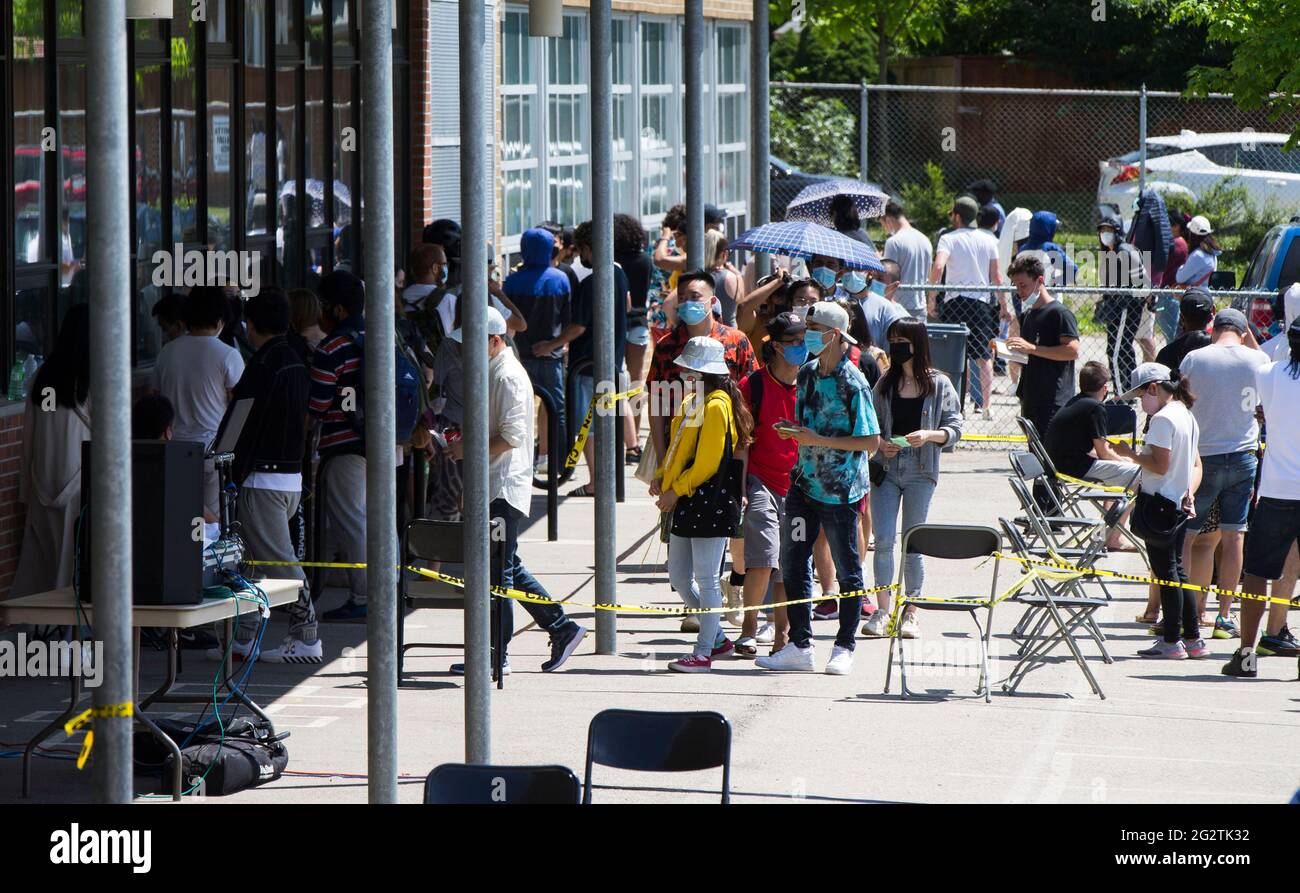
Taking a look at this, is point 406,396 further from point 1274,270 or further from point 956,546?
point 1274,270

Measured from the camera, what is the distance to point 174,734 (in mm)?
7910

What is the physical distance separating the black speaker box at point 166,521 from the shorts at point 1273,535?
5.55m

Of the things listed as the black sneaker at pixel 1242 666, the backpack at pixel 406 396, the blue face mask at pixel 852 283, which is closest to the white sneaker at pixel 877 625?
the black sneaker at pixel 1242 666

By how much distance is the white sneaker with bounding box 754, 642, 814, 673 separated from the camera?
10031 millimetres

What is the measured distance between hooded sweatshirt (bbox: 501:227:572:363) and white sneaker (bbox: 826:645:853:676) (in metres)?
4.66

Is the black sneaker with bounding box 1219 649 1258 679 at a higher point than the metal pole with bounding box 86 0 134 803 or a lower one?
lower

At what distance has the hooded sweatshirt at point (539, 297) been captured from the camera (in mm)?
14016

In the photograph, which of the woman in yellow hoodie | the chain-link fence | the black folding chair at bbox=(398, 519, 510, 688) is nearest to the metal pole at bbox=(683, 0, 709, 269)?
the woman in yellow hoodie

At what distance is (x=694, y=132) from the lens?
40.2 ft

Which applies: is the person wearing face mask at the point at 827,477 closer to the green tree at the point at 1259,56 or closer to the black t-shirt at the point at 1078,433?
the black t-shirt at the point at 1078,433

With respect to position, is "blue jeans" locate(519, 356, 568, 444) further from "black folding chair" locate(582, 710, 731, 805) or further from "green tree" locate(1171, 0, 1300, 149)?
"green tree" locate(1171, 0, 1300, 149)

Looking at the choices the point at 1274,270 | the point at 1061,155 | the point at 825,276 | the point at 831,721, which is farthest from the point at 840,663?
the point at 1061,155
